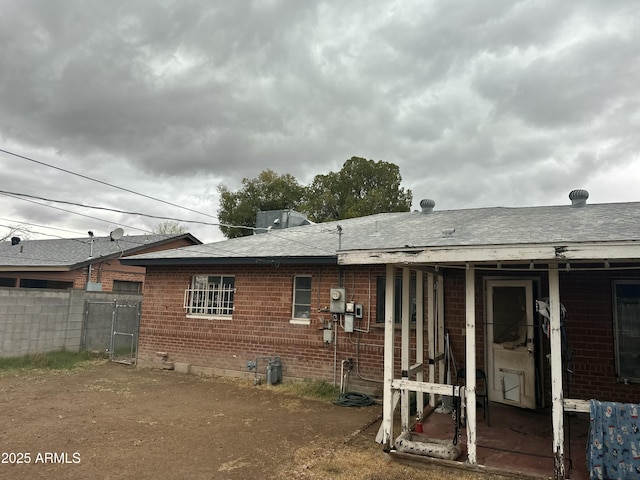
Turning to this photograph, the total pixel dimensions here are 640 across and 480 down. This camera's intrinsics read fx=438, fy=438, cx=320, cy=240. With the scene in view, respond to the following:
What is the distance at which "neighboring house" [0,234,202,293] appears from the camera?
673 inches

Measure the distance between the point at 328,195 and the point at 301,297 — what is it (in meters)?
17.9

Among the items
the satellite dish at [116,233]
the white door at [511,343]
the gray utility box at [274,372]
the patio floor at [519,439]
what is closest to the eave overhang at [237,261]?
the gray utility box at [274,372]

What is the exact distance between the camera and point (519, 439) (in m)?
5.31

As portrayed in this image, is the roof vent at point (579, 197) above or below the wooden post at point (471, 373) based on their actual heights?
above

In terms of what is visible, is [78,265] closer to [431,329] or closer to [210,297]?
[210,297]

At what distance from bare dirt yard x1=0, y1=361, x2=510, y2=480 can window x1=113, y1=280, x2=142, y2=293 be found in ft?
30.8

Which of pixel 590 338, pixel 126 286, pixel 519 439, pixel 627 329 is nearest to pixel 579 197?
pixel 627 329

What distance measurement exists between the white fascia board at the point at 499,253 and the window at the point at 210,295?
19.3 ft

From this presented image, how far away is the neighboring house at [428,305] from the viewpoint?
4.51 meters

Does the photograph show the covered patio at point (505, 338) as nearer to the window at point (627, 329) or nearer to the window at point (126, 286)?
the window at point (627, 329)

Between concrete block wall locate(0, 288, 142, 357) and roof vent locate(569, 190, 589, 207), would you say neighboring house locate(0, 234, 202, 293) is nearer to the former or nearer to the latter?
concrete block wall locate(0, 288, 142, 357)

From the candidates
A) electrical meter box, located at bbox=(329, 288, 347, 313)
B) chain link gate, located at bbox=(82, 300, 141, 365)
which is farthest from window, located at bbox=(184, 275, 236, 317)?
chain link gate, located at bbox=(82, 300, 141, 365)

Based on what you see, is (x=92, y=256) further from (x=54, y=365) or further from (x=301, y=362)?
(x=301, y=362)

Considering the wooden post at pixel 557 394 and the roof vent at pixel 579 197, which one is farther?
the roof vent at pixel 579 197
